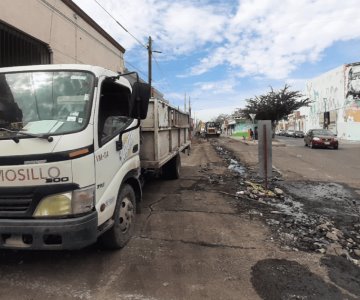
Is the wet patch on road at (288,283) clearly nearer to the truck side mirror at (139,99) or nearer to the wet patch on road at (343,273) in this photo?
the wet patch on road at (343,273)

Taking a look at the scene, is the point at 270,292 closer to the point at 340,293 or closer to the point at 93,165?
the point at 340,293

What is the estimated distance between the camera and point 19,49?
35.8 ft

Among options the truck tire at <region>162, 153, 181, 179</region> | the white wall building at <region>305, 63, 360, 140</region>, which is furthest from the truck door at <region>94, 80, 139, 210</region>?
the white wall building at <region>305, 63, 360, 140</region>

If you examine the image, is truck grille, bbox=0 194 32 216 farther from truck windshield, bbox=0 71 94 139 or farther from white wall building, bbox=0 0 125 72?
white wall building, bbox=0 0 125 72

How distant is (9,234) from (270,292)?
2.82 metres

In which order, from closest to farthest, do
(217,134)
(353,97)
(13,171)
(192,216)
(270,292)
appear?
1. (13,171)
2. (270,292)
3. (192,216)
4. (353,97)
5. (217,134)

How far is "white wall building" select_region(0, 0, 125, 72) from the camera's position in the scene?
10.0m

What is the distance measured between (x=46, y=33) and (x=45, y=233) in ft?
29.5

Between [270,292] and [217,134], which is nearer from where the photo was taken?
[270,292]

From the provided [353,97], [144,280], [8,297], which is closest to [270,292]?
[144,280]

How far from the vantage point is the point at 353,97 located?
47719mm

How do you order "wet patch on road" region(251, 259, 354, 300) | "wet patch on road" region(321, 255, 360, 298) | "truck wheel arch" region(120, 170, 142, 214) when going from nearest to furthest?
"wet patch on road" region(251, 259, 354, 300), "wet patch on road" region(321, 255, 360, 298), "truck wheel arch" region(120, 170, 142, 214)

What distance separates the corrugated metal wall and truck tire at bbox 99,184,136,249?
21.5ft

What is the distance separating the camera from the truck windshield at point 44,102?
4.20 m
